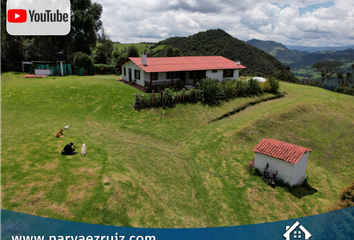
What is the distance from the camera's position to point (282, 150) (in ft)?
49.1

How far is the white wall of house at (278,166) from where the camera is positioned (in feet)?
47.2

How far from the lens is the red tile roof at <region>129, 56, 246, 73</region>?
104ft

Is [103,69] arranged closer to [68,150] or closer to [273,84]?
[273,84]

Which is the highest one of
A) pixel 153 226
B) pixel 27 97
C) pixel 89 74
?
pixel 89 74

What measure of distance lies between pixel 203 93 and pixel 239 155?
12050mm

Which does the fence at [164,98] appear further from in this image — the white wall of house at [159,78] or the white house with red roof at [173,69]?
the white wall of house at [159,78]

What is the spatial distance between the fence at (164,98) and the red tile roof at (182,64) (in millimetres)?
5038

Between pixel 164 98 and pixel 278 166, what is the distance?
15.3 meters

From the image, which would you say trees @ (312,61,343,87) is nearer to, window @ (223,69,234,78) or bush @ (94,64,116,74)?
window @ (223,69,234,78)

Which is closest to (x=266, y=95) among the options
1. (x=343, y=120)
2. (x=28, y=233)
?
(x=343, y=120)

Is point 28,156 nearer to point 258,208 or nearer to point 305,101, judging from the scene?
point 258,208

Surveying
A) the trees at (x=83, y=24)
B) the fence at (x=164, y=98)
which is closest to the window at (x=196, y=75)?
the fence at (x=164, y=98)

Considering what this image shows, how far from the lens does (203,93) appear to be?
2902cm

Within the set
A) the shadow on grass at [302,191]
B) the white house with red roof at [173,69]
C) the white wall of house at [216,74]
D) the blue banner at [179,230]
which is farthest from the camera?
the white wall of house at [216,74]
